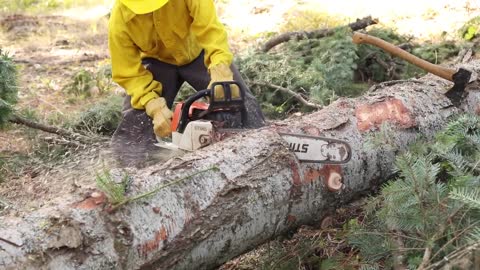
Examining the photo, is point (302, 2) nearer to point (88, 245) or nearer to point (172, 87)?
point (172, 87)

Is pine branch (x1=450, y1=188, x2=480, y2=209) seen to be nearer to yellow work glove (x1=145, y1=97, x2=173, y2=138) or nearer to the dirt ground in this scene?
yellow work glove (x1=145, y1=97, x2=173, y2=138)

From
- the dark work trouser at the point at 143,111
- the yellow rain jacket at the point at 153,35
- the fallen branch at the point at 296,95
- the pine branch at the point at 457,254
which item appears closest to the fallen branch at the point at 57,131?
the dark work trouser at the point at 143,111

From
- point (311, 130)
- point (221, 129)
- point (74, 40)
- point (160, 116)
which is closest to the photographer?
point (311, 130)

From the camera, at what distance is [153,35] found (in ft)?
12.7

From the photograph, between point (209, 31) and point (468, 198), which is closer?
point (468, 198)

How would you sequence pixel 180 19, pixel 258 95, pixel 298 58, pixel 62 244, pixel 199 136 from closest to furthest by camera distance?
pixel 62 244
pixel 199 136
pixel 180 19
pixel 258 95
pixel 298 58

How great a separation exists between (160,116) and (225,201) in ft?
4.39

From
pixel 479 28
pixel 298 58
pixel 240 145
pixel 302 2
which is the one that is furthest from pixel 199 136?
pixel 302 2

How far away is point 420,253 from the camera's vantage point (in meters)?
2.06

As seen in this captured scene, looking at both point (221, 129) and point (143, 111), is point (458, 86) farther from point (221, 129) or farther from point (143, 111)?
point (143, 111)

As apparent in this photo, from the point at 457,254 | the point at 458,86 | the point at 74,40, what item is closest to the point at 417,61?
the point at 458,86

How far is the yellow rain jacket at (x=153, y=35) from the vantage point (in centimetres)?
368

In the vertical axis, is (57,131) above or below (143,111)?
below

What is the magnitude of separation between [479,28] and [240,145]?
387 centimetres
